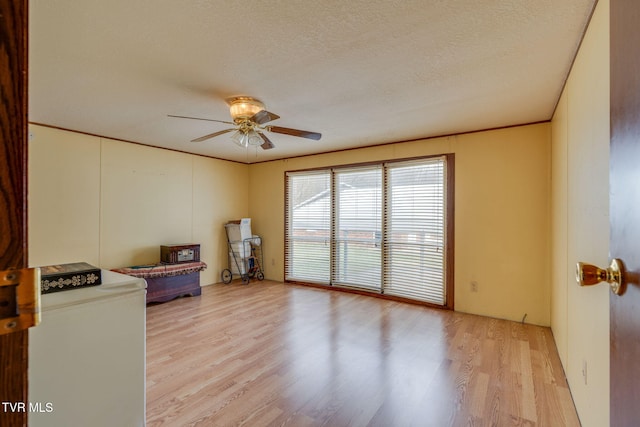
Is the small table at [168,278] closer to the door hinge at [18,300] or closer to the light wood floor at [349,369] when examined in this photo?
the light wood floor at [349,369]

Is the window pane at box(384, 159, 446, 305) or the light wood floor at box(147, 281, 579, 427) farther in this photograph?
the window pane at box(384, 159, 446, 305)

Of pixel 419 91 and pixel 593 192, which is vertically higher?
pixel 419 91

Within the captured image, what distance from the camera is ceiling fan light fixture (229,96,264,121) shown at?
2730mm

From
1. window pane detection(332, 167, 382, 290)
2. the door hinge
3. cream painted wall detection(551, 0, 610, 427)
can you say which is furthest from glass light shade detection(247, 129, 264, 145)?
the door hinge

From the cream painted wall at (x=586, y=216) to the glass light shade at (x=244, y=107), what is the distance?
239cm

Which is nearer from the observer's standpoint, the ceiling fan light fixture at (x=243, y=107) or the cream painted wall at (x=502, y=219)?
the ceiling fan light fixture at (x=243, y=107)

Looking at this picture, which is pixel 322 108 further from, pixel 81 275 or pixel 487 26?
pixel 81 275

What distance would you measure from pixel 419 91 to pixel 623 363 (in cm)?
238

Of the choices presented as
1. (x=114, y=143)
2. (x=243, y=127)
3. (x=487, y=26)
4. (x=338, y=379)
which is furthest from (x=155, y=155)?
(x=487, y=26)

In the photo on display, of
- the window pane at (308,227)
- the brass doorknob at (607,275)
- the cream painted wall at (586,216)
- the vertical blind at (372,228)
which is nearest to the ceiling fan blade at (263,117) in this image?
the cream painted wall at (586,216)

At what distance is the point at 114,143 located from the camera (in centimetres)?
423

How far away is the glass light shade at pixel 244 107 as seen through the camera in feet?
8.97

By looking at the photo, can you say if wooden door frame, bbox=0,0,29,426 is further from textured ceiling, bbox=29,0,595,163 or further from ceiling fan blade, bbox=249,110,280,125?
ceiling fan blade, bbox=249,110,280,125

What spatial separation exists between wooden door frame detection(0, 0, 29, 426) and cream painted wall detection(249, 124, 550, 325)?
13.6 feet
